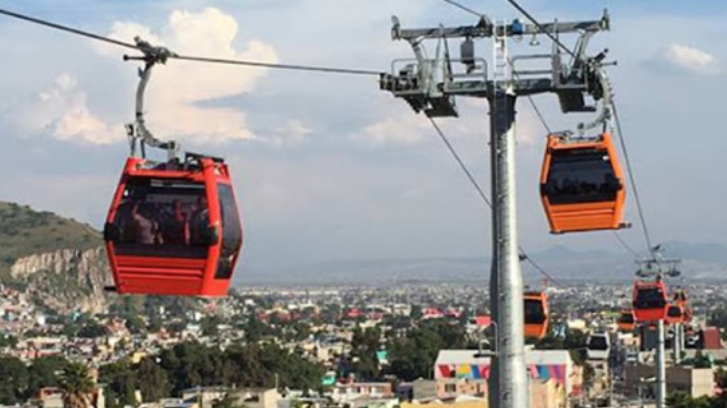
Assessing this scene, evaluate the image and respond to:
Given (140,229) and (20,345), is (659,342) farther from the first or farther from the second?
(20,345)

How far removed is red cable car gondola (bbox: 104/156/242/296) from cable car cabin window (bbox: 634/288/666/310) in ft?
79.7

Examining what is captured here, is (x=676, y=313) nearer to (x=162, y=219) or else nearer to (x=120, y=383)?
(x=162, y=219)

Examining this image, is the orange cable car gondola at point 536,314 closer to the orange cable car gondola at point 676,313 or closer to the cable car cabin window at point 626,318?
the orange cable car gondola at point 676,313

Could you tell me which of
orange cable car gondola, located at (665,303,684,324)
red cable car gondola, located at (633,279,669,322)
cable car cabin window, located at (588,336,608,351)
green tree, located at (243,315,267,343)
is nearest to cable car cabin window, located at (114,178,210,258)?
red cable car gondola, located at (633,279,669,322)

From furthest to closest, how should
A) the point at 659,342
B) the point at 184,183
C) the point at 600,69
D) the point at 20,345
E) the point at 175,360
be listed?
the point at 20,345 → the point at 175,360 → the point at 659,342 → the point at 600,69 → the point at 184,183

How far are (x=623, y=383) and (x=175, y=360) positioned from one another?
28910mm

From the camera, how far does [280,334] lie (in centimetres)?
15212

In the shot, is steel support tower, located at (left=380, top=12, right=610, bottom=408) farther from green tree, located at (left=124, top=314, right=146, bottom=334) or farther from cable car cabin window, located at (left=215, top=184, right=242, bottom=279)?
green tree, located at (left=124, top=314, right=146, bottom=334)

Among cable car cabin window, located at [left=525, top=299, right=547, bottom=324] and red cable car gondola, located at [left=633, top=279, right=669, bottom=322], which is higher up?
red cable car gondola, located at [left=633, top=279, right=669, bottom=322]

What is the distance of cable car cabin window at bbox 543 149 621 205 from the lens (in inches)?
496

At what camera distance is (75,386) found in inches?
1880

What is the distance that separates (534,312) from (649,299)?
14.7 meters

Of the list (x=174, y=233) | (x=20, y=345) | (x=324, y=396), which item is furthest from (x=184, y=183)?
(x=20, y=345)

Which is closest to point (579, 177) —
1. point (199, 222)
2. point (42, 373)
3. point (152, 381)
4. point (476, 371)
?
point (199, 222)
